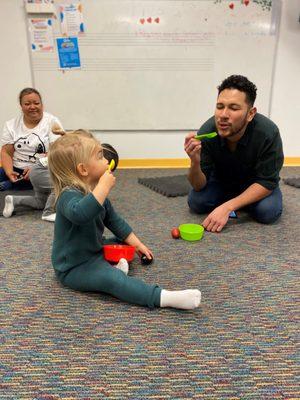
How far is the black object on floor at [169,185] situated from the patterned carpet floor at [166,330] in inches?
26.7

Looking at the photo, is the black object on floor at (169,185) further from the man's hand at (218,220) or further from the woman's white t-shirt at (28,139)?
the woman's white t-shirt at (28,139)

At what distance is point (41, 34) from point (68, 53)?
0.22 meters

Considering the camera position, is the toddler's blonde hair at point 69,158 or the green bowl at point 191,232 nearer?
the toddler's blonde hair at point 69,158

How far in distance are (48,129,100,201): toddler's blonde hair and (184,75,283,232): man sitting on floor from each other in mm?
517

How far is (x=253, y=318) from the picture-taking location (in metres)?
0.92

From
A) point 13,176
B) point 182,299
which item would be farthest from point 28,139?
point 182,299

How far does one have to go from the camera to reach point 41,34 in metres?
2.47

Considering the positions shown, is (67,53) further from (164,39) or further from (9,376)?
(9,376)

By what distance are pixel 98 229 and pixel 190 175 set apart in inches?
24.7

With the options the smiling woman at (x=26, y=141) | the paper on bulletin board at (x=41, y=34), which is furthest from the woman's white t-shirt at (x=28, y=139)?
the paper on bulletin board at (x=41, y=34)

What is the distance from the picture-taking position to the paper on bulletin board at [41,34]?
8.04 ft

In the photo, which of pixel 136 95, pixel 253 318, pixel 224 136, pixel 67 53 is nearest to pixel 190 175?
pixel 224 136

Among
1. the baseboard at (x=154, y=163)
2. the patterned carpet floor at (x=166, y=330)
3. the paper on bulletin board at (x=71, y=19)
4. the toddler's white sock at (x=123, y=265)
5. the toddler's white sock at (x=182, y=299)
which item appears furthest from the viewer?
the baseboard at (x=154, y=163)

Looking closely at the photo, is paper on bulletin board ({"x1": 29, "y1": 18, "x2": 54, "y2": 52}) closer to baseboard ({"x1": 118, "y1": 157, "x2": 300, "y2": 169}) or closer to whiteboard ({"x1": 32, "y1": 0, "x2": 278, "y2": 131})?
whiteboard ({"x1": 32, "y1": 0, "x2": 278, "y2": 131})
